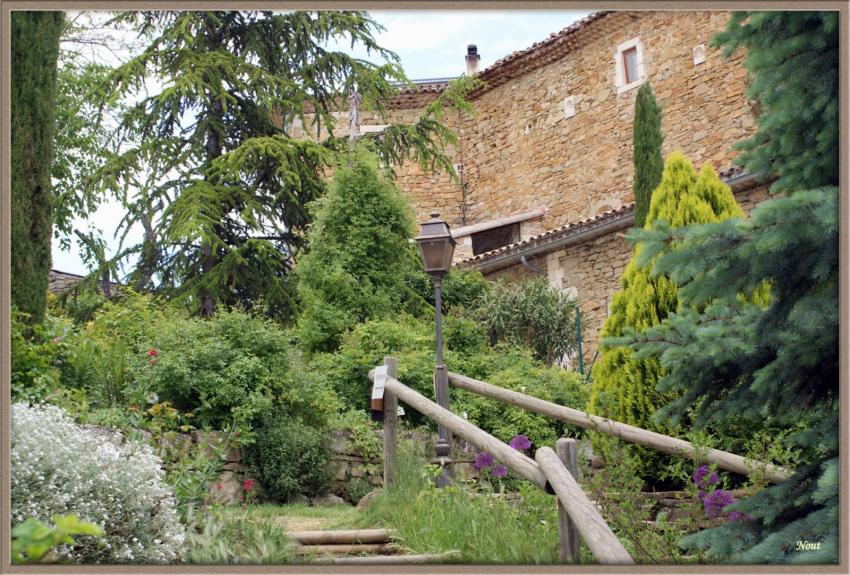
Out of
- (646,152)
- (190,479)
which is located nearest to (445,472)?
(190,479)

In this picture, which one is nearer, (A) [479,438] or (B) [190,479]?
(A) [479,438]

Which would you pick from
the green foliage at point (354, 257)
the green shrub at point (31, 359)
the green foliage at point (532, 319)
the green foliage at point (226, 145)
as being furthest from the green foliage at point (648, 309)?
the green foliage at point (226, 145)

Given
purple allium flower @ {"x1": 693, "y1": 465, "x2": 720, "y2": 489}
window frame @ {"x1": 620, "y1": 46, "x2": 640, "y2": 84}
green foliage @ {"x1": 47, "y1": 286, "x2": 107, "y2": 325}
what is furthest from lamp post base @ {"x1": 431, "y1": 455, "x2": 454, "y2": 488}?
window frame @ {"x1": 620, "y1": 46, "x2": 640, "y2": 84}

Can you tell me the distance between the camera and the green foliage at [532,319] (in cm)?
1093

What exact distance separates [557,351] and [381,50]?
16.2ft

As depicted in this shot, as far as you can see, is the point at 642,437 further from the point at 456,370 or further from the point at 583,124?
the point at 583,124

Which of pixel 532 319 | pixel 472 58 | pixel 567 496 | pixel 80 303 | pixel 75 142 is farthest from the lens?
pixel 472 58

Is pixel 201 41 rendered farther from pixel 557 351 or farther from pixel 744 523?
pixel 744 523

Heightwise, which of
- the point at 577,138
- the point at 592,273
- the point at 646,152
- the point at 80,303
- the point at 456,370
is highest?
the point at 577,138

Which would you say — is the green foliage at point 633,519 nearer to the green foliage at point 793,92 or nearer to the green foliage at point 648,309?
the green foliage at point 648,309

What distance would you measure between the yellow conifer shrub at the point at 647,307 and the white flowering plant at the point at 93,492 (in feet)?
9.65

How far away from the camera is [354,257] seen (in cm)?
991

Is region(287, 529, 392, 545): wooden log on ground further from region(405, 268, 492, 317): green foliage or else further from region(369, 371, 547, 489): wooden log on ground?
region(405, 268, 492, 317): green foliage

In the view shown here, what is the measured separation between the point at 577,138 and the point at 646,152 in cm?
487
